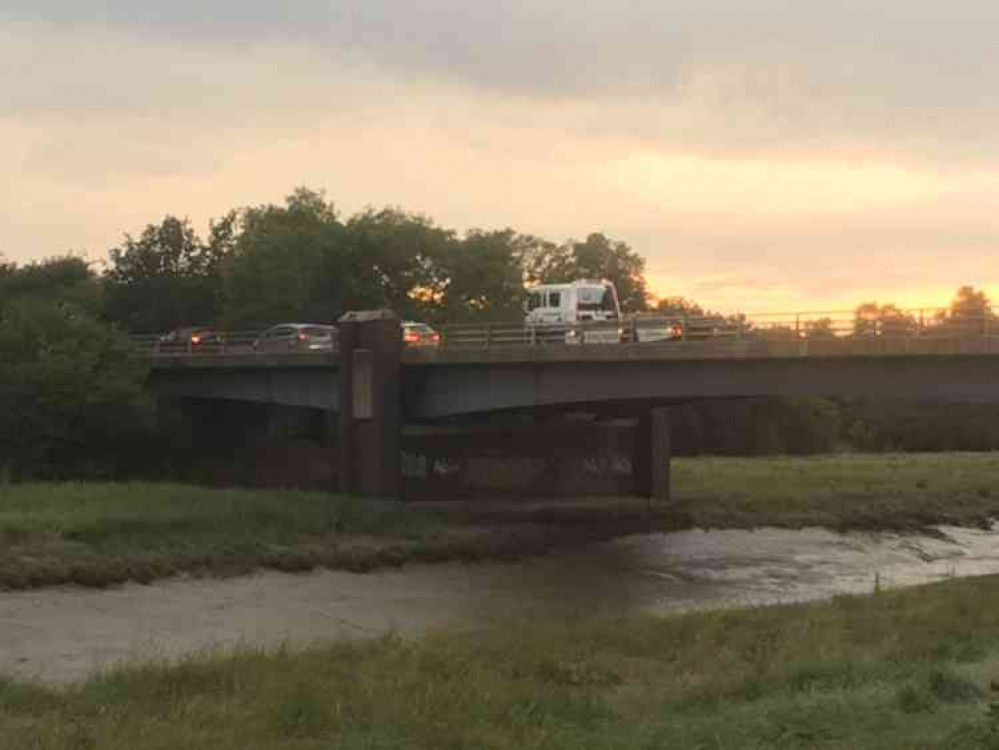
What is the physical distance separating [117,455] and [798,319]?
33.5 meters

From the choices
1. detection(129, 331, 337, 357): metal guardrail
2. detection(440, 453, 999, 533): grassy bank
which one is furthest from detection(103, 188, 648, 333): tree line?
detection(440, 453, 999, 533): grassy bank

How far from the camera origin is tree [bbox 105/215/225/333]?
88.1 metres

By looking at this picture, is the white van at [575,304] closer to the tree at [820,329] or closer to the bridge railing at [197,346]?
the bridge railing at [197,346]

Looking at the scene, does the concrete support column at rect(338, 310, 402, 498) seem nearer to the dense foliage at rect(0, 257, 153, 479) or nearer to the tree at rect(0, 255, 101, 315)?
the dense foliage at rect(0, 257, 153, 479)

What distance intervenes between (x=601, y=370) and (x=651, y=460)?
15549 millimetres

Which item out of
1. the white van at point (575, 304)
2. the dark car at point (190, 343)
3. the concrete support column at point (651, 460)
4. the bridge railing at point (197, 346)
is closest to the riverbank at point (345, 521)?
the concrete support column at point (651, 460)

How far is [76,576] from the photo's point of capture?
31.6 meters

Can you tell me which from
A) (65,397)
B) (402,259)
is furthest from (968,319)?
(402,259)

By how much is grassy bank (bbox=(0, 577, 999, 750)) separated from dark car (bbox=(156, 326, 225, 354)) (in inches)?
1746

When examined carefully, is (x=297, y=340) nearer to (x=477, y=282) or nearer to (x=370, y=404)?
(x=370, y=404)

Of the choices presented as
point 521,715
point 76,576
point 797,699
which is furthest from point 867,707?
point 76,576

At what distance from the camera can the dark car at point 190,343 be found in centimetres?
6223

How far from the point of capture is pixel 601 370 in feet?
144

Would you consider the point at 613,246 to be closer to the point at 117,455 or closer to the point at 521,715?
the point at 117,455
